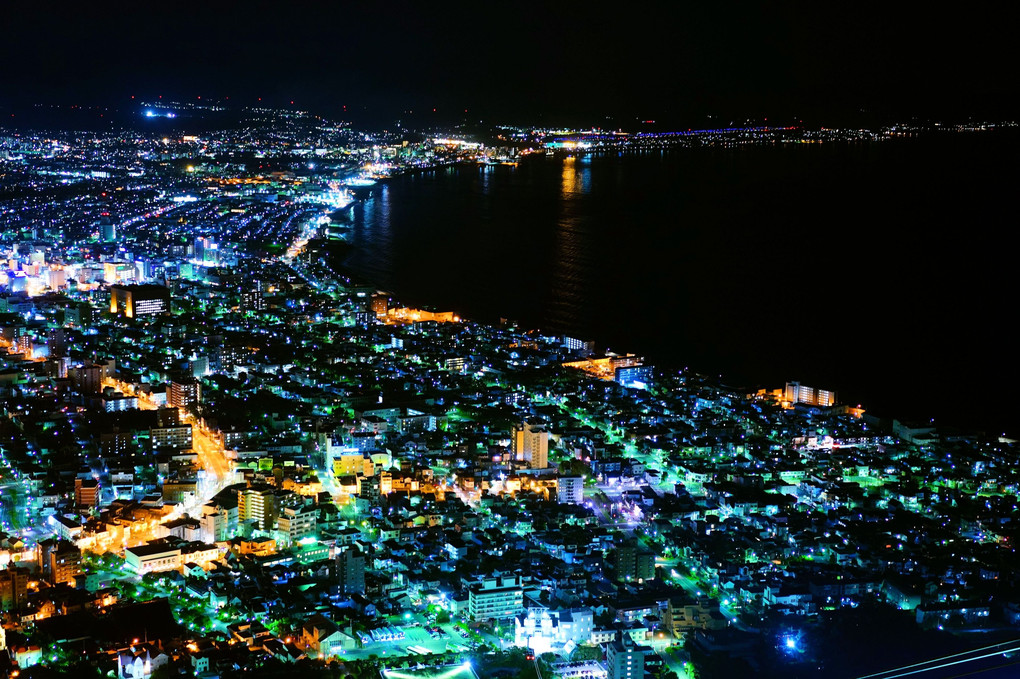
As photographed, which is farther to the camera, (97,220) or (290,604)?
(97,220)

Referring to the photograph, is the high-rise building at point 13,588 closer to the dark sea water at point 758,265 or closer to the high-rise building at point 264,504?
the high-rise building at point 264,504

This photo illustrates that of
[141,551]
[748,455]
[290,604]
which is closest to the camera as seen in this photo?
[290,604]

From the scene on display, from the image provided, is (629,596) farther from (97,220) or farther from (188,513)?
(97,220)

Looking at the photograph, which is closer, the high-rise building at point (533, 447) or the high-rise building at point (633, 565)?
the high-rise building at point (633, 565)

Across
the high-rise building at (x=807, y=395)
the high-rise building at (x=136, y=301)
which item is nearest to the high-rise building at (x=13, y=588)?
the high-rise building at (x=807, y=395)

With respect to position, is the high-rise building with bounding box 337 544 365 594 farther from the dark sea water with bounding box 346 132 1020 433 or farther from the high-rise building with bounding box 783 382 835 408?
the dark sea water with bounding box 346 132 1020 433

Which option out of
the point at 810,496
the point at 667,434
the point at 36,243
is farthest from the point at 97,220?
the point at 810,496
